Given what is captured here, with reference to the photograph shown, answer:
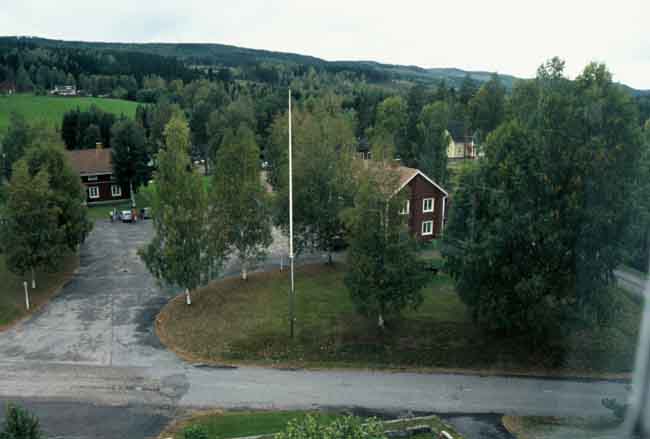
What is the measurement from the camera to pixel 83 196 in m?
18.6

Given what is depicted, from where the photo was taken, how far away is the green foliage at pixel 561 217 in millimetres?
9445

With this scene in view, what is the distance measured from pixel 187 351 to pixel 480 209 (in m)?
7.31

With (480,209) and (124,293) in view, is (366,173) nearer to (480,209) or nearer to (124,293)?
(480,209)

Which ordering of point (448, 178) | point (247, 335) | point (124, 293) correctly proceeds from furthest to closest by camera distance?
point (448, 178) < point (124, 293) < point (247, 335)

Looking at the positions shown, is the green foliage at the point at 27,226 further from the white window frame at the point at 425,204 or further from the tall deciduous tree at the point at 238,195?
the white window frame at the point at 425,204

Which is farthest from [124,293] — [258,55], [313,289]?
[258,55]

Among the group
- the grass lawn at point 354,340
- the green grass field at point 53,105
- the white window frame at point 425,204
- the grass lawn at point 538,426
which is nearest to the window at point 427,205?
the white window frame at point 425,204

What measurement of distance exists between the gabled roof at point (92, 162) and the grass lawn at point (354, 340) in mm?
15619

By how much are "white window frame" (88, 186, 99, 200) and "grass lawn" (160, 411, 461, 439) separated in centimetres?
2102

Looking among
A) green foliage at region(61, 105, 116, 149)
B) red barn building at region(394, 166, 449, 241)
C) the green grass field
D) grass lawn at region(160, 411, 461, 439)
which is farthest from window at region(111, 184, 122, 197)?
the green grass field

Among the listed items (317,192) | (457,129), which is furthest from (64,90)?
(317,192)

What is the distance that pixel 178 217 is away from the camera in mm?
13258

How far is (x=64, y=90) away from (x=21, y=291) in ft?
210

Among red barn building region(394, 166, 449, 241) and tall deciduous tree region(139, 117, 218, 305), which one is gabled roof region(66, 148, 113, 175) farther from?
red barn building region(394, 166, 449, 241)
